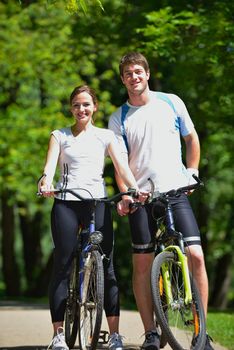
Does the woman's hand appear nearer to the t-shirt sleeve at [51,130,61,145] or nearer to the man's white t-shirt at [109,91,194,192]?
the t-shirt sleeve at [51,130,61,145]

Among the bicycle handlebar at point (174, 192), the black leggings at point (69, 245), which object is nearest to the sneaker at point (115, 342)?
the black leggings at point (69, 245)

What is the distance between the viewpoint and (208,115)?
57.1 feet

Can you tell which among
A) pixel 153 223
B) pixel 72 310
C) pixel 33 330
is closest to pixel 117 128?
pixel 153 223

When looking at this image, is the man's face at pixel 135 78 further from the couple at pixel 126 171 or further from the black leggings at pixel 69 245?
the black leggings at pixel 69 245

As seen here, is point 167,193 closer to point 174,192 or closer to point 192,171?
point 174,192

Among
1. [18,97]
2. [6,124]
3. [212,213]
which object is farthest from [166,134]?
[212,213]

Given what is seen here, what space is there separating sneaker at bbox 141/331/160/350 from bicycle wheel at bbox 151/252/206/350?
0.30 m

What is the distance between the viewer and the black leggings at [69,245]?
6.50 m

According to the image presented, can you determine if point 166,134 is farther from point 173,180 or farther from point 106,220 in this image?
point 106,220

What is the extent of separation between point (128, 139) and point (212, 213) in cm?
2178

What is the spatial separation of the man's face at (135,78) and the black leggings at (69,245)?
87cm

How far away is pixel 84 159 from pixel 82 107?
39cm

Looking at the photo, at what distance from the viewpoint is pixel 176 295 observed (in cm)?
621

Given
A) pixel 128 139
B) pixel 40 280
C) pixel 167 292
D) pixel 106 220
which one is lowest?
pixel 40 280
